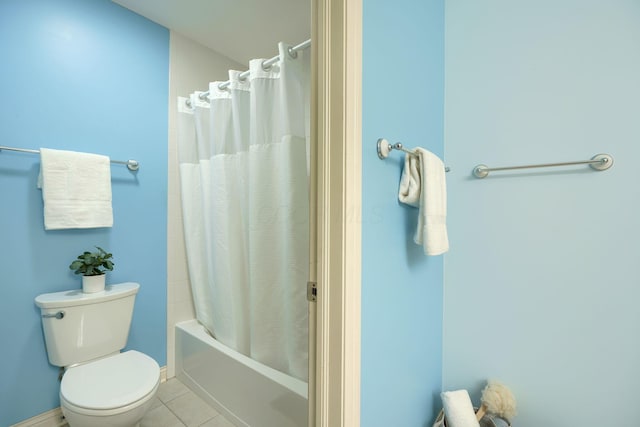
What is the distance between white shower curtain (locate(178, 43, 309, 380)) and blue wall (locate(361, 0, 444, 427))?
1.69 feet

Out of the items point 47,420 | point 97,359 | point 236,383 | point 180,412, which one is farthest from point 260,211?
point 47,420

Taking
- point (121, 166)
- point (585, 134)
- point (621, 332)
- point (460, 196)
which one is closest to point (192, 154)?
point (121, 166)

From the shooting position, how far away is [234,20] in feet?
5.56

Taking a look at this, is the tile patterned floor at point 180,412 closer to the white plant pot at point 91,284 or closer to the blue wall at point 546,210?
the white plant pot at point 91,284

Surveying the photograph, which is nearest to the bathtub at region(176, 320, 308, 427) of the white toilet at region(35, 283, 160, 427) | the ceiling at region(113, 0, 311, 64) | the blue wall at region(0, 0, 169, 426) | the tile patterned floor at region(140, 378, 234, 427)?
the tile patterned floor at region(140, 378, 234, 427)

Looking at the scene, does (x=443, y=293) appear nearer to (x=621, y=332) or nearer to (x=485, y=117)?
(x=621, y=332)

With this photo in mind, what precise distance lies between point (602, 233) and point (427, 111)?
2.55 feet

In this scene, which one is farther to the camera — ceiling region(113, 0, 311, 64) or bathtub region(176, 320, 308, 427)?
ceiling region(113, 0, 311, 64)

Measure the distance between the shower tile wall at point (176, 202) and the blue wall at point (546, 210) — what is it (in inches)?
66.5

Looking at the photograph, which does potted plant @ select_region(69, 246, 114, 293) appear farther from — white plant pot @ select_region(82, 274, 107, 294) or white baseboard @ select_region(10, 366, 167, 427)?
white baseboard @ select_region(10, 366, 167, 427)

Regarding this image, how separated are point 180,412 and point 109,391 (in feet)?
1.90

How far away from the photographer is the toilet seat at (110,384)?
1.04 metres

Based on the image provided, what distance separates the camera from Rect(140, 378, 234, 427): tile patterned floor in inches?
56.5

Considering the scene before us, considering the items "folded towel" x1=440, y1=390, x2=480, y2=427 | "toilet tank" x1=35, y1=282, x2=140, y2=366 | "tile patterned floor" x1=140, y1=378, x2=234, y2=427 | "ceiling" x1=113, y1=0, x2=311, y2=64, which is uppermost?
"ceiling" x1=113, y1=0, x2=311, y2=64
